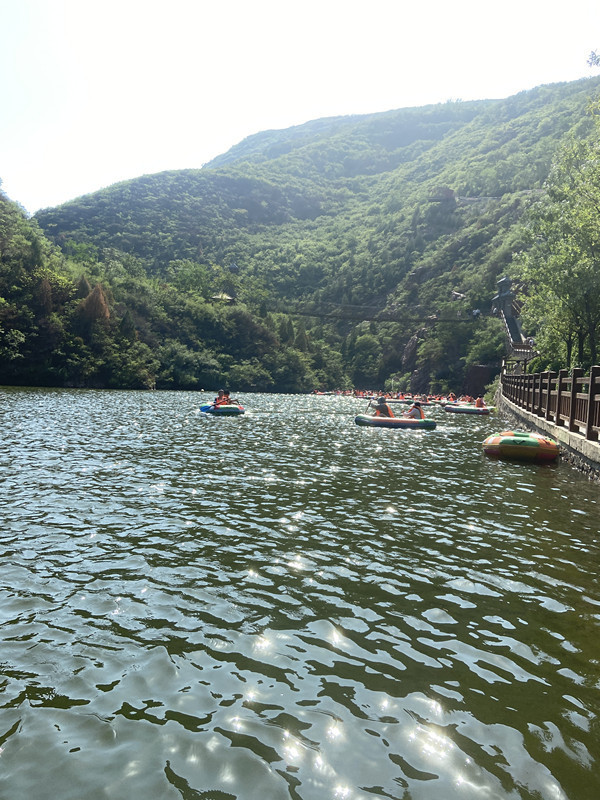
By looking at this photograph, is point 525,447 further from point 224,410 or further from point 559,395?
point 224,410

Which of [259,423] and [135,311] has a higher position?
[135,311]

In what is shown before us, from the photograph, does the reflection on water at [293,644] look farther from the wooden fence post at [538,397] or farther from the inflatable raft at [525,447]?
the wooden fence post at [538,397]

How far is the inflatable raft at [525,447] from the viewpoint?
58.3ft

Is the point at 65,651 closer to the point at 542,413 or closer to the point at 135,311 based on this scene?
the point at 542,413

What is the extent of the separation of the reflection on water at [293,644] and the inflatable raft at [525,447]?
5825mm

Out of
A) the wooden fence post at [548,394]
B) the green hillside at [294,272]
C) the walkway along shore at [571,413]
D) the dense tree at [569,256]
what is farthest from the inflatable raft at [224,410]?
the green hillside at [294,272]

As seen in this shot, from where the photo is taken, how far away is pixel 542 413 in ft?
78.5

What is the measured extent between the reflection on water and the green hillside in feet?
214

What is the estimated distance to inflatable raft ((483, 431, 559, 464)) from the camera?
58.3 ft

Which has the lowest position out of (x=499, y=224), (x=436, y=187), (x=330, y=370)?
(x=330, y=370)

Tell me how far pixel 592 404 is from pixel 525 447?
169 inches

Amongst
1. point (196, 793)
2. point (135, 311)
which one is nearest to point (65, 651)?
point (196, 793)

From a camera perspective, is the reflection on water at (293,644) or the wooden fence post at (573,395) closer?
the reflection on water at (293,644)

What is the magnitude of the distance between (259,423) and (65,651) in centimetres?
2512
